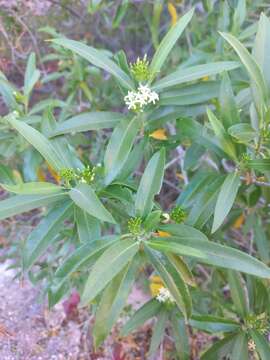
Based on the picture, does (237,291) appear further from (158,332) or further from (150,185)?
(150,185)

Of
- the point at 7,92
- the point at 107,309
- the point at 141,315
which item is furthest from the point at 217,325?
the point at 7,92

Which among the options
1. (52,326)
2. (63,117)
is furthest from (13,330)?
(63,117)

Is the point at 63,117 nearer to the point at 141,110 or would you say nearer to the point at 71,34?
the point at 141,110

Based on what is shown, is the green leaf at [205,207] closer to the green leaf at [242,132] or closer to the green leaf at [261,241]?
the green leaf at [242,132]

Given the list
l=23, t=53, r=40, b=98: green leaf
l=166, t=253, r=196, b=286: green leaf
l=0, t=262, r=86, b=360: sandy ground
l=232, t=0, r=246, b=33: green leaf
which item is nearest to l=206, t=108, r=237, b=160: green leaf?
l=166, t=253, r=196, b=286: green leaf

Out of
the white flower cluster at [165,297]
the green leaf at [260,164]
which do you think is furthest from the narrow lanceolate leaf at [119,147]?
the white flower cluster at [165,297]

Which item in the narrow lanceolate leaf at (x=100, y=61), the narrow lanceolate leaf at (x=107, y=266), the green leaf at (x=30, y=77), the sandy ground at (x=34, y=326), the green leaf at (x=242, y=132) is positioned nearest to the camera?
the narrow lanceolate leaf at (x=107, y=266)

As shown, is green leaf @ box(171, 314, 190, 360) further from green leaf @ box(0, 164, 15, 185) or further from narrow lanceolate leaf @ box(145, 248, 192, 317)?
green leaf @ box(0, 164, 15, 185)
